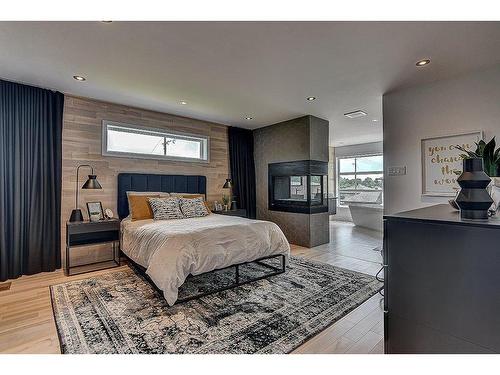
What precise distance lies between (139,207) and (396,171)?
12.5 ft

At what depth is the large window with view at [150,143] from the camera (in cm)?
411

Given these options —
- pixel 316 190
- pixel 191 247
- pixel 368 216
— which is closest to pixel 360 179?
pixel 368 216

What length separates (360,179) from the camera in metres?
8.24

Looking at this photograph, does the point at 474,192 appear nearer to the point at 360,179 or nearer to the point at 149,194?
the point at 149,194

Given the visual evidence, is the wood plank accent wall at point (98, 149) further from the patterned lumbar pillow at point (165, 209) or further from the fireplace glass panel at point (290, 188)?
the fireplace glass panel at point (290, 188)

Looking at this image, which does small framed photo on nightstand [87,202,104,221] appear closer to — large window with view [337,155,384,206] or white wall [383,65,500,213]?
white wall [383,65,500,213]

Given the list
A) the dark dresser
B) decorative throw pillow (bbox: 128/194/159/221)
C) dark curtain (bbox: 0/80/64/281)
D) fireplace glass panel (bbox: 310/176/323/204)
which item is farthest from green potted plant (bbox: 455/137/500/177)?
dark curtain (bbox: 0/80/64/281)

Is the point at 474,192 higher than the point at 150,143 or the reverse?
the reverse

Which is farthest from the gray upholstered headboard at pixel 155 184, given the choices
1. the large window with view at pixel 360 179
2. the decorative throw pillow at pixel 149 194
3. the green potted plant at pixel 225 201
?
the large window with view at pixel 360 179

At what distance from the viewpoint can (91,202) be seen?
150 inches

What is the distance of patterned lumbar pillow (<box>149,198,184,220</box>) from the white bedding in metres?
0.20

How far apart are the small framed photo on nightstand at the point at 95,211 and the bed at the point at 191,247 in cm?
33
